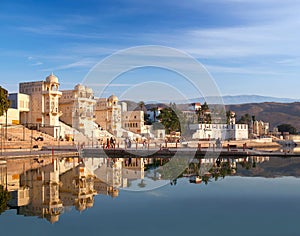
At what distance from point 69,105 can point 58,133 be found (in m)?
8.85

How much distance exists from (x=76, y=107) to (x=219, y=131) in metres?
28.5

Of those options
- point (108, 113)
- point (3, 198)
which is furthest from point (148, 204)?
point (108, 113)

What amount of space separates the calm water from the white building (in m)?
48.4

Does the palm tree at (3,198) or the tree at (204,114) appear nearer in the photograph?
the palm tree at (3,198)

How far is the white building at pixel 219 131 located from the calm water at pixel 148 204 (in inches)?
1907

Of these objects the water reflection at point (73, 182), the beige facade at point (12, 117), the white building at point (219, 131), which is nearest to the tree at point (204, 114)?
the white building at point (219, 131)

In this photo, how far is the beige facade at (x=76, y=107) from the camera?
5312 centimetres

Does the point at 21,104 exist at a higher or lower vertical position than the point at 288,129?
higher

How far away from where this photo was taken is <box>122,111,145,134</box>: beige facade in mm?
64688

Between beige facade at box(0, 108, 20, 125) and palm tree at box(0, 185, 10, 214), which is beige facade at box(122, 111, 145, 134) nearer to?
beige facade at box(0, 108, 20, 125)

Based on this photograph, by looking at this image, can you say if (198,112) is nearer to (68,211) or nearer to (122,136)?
(122,136)

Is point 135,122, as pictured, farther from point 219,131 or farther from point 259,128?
point 259,128

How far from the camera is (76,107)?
53438mm

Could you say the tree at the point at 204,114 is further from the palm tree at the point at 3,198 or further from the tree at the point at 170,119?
the palm tree at the point at 3,198
